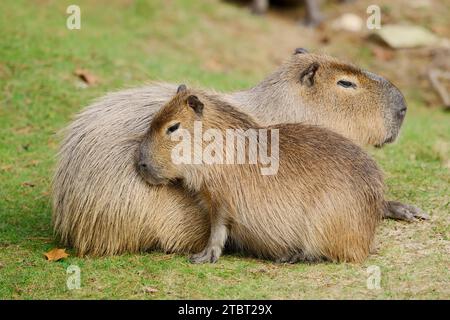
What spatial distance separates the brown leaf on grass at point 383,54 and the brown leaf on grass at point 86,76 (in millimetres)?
5375

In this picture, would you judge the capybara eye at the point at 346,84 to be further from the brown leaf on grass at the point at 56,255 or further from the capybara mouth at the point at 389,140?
the brown leaf on grass at the point at 56,255

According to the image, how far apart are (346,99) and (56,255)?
264 centimetres

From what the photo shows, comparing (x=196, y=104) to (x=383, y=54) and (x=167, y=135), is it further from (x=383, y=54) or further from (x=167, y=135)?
(x=383, y=54)

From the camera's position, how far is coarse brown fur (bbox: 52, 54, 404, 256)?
5.70 m

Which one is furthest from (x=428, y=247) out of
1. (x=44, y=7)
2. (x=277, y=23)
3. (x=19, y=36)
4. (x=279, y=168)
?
(x=277, y=23)

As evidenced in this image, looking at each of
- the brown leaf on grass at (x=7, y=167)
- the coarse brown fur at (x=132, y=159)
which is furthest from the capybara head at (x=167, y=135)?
the brown leaf on grass at (x=7, y=167)

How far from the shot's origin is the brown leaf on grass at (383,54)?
510 inches

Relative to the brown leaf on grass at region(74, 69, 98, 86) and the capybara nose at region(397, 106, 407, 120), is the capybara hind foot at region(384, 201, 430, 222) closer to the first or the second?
the capybara nose at region(397, 106, 407, 120)

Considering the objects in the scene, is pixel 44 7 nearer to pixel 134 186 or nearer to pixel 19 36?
pixel 19 36

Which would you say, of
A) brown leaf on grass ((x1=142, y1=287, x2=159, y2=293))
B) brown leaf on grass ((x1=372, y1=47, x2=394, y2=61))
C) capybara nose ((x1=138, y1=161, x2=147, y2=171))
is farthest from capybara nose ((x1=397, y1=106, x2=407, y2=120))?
brown leaf on grass ((x1=372, y1=47, x2=394, y2=61))

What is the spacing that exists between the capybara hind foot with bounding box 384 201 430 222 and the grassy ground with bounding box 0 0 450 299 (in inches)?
2.9

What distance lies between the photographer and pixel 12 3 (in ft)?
38.2
